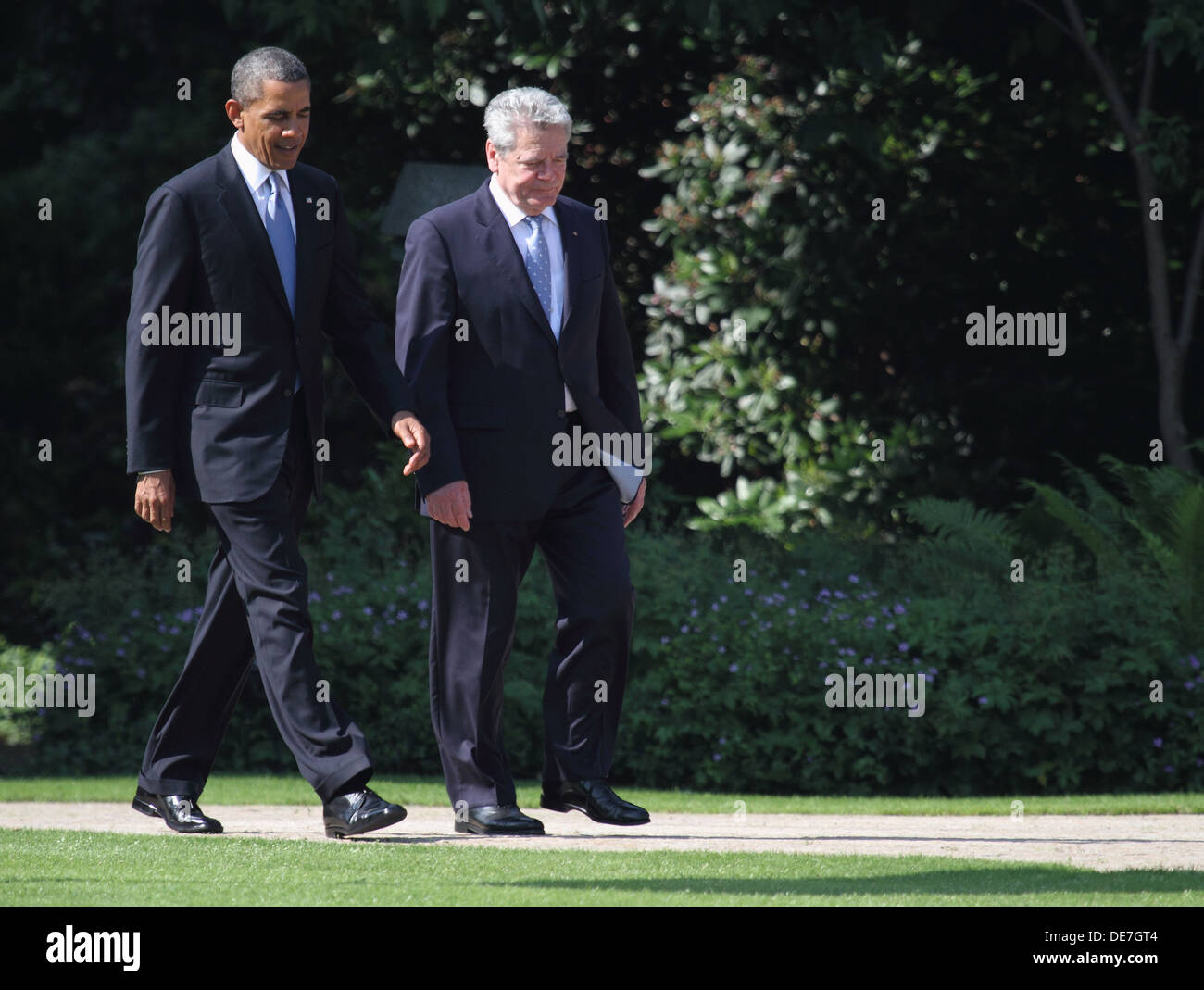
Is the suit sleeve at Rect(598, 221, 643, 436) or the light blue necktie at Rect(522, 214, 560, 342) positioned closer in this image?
the light blue necktie at Rect(522, 214, 560, 342)

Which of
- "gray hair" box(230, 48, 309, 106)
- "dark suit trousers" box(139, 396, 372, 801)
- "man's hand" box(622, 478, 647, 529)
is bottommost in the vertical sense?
"dark suit trousers" box(139, 396, 372, 801)

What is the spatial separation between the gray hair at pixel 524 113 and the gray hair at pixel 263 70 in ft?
2.10

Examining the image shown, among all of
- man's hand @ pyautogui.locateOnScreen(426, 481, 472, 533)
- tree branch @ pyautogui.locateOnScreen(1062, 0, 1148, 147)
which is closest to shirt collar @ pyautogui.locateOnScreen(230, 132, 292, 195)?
man's hand @ pyautogui.locateOnScreen(426, 481, 472, 533)

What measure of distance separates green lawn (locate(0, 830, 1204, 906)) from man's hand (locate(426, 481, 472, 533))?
102 centimetres

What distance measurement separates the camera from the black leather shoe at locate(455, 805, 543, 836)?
5.99m

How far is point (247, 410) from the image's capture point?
575 cm

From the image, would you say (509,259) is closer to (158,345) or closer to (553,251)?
(553,251)

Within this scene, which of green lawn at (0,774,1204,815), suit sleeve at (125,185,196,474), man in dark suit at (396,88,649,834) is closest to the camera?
suit sleeve at (125,185,196,474)

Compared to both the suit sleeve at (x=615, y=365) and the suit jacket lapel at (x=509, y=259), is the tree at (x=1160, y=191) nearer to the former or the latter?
the suit sleeve at (x=615, y=365)

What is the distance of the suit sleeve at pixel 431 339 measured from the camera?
19.6 ft

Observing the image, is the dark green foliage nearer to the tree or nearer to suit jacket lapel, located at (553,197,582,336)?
the tree

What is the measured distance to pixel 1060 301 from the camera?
37.3 ft

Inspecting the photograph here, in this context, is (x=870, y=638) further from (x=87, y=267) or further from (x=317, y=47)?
(x=87, y=267)

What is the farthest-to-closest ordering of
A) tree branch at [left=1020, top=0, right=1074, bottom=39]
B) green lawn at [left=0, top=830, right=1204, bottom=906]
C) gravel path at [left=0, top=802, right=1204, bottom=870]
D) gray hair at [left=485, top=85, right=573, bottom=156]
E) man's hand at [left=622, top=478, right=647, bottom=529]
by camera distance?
1. tree branch at [left=1020, top=0, right=1074, bottom=39]
2. man's hand at [left=622, top=478, right=647, bottom=529]
3. gray hair at [left=485, top=85, right=573, bottom=156]
4. gravel path at [left=0, top=802, right=1204, bottom=870]
5. green lawn at [left=0, top=830, right=1204, bottom=906]
